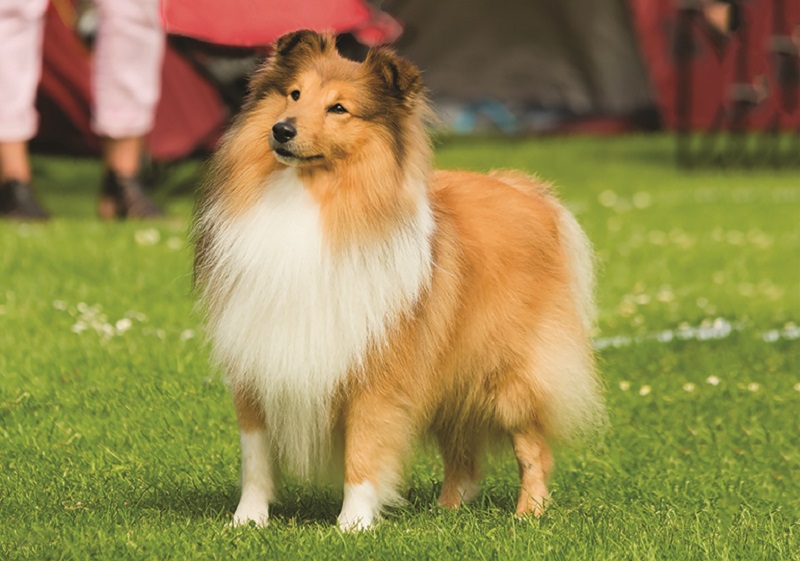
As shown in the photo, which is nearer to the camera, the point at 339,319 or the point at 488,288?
the point at 339,319

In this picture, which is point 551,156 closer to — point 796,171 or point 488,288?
point 796,171

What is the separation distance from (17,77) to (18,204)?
0.85 m

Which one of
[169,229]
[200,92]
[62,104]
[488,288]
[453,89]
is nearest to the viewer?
[488,288]

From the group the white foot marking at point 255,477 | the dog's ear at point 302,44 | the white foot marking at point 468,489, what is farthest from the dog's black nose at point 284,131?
the white foot marking at point 468,489

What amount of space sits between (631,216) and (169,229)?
397cm

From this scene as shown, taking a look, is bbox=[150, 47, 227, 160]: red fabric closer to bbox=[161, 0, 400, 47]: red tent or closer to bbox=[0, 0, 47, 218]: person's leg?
bbox=[0, 0, 47, 218]: person's leg

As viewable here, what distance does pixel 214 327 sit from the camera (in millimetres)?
4383

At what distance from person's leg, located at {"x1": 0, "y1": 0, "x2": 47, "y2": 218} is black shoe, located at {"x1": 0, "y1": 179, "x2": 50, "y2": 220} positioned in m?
0.12

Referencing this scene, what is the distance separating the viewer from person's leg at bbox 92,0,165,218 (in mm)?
9117

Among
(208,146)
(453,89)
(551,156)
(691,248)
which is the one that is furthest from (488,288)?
(453,89)

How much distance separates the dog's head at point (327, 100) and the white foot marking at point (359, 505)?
947 mm

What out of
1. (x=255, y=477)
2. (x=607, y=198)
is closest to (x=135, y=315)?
(x=255, y=477)

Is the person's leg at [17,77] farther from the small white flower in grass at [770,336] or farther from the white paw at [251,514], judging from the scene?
the white paw at [251,514]

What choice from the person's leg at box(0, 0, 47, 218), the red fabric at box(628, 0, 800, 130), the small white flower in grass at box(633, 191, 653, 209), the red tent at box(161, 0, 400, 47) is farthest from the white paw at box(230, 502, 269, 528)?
the red fabric at box(628, 0, 800, 130)
